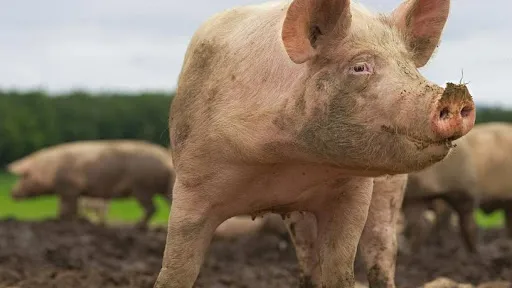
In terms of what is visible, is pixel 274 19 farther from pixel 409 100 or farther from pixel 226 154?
pixel 409 100

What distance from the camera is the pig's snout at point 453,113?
3785mm

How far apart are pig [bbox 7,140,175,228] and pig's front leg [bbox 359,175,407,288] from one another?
11798mm

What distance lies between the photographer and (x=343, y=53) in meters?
4.24

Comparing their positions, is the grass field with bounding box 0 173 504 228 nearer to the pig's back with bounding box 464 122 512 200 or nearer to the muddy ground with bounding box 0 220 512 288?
the muddy ground with bounding box 0 220 512 288

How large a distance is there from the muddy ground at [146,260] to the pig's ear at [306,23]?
3.24m

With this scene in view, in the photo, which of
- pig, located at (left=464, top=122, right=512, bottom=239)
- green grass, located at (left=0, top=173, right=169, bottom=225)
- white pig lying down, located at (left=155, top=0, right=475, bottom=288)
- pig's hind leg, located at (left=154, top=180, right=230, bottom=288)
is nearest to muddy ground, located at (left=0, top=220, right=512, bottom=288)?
pig, located at (left=464, top=122, right=512, bottom=239)

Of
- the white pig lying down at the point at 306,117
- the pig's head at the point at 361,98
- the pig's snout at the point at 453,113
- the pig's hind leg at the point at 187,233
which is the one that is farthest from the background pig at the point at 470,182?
the pig's snout at the point at 453,113

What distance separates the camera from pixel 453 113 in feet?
12.5

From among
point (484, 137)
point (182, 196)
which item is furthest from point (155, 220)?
point (182, 196)

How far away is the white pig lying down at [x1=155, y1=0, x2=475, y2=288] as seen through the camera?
405cm

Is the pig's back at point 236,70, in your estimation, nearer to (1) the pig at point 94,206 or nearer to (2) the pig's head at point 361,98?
(2) the pig's head at point 361,98

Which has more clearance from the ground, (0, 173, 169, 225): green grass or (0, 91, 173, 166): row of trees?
(0, 91, 173, 166): row of trees

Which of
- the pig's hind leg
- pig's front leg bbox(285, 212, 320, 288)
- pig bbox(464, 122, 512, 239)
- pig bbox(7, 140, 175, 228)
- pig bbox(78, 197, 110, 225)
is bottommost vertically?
pig bbox(78, 197, 110, 225)

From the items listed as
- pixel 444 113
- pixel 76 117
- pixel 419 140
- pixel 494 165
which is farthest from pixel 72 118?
pixel 444 113
